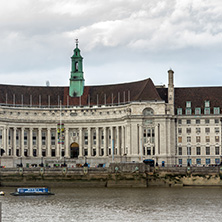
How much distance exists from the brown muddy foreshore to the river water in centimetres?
986

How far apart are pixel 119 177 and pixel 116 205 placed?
39.1 m

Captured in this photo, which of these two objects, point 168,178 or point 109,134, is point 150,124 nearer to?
point 109,134

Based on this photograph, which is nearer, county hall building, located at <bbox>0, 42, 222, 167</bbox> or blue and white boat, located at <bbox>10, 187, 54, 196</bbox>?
blue and white boat, located at <bbox>10, 187, 54, 196</bbox>

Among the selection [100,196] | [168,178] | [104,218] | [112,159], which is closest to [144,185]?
[168,178]

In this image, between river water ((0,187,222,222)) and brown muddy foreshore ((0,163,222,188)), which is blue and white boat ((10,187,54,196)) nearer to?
river water ((0,187,222,222))

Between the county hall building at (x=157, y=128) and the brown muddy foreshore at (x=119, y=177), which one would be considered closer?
the brown muddy foreshore at (x=119, y=177)

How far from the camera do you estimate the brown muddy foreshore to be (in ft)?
478

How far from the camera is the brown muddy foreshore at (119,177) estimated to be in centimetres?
14562

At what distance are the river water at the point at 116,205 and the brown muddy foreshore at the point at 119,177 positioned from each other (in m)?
9.86

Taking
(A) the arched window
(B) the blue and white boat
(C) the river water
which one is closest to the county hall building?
(A) the arched window

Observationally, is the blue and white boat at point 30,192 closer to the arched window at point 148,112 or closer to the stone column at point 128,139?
the stone column at point 128,139

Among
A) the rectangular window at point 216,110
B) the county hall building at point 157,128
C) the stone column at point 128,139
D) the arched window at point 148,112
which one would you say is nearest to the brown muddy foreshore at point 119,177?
the county hall building at point 157,128

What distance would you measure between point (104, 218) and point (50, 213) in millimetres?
8870

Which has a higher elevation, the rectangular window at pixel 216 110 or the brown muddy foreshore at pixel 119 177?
the rectangular window at pixel 216 110
